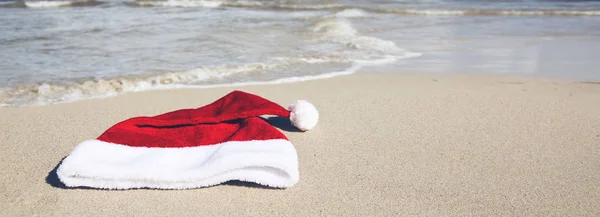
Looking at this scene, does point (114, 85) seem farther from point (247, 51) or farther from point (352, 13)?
point (352, 13)

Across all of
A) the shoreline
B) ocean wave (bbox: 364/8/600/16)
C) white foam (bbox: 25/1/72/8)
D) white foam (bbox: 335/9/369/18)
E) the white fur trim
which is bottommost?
ocean wave (bbox: 364/8/600/16)

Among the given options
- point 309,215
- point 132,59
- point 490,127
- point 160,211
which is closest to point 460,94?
point 490,127

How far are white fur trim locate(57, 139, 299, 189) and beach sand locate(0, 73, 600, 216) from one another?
46mm

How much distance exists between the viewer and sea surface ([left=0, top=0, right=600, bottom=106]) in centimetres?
479

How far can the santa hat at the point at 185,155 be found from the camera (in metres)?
2.30

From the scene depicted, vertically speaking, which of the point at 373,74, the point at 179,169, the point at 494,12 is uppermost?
the point at 179,169

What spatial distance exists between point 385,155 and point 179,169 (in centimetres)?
Answer: 104

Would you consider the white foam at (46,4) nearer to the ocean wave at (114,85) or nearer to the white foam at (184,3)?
the white foam at (184,3)

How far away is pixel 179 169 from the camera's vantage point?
93.4 inches

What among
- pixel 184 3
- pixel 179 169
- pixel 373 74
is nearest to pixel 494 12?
pixel 184 3

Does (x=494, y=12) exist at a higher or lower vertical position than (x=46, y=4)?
lower

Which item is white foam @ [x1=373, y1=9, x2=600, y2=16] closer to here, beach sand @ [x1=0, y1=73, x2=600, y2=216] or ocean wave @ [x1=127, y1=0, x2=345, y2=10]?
ocean wave @ [x1=127, y1=0, x2=345, y2=10]

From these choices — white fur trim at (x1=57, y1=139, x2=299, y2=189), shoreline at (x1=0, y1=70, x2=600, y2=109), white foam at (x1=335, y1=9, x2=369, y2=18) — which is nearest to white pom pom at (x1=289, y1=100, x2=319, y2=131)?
white fur trim at (x1=57, y1=139, x2=299, y2=189)

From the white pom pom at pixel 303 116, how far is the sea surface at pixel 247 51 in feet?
5.54
